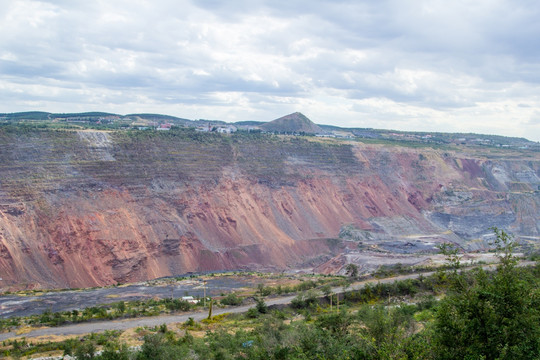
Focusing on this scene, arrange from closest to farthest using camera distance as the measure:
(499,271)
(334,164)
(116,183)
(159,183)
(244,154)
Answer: (499,271)
(116,183)
(159,183)
(244,154)
(334,164)

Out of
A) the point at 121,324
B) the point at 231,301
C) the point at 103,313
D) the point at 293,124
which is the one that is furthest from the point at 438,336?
the point at 293,124

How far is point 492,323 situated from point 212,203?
5049cm

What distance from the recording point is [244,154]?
7438 centimetres

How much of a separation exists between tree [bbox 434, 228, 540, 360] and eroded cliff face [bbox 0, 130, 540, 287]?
39.3 meters

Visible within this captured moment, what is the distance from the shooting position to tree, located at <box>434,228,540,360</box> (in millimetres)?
14305

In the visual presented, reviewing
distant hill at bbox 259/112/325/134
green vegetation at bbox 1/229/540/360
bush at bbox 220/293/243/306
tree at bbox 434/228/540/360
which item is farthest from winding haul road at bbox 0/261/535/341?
distant hill at bbox 259/112/325/134

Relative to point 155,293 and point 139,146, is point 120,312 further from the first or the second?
point 139,146

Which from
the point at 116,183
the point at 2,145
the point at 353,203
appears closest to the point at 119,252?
the point at 116,183

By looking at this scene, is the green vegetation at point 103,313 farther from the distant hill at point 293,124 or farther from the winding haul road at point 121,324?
the distant hill at point 293,124

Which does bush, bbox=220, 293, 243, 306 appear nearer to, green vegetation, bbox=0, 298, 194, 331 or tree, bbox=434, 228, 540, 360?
green vegetation, bbox=0, 298, 194, 331

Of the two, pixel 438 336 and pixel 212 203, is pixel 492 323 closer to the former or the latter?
pixel 438 336

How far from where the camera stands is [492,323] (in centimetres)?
1465

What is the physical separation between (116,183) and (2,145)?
12.1m

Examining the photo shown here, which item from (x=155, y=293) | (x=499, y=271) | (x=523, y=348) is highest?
(x=499, y=271)
